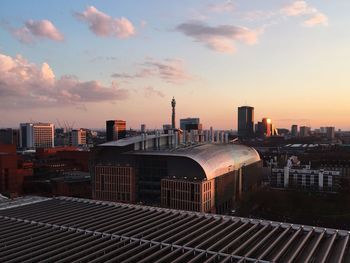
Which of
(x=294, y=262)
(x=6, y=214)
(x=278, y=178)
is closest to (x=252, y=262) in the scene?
(x=294, y=262)

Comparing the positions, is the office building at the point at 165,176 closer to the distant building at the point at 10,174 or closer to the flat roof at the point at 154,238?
the flat roof at the point at 154,238

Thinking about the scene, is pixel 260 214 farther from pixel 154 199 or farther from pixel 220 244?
pixel 220 244

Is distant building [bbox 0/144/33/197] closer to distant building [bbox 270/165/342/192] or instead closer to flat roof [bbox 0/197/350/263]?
flat roof [bbox 0/197/350/263]

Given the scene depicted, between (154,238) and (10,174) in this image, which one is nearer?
(154,238)

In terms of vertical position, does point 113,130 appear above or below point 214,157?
above

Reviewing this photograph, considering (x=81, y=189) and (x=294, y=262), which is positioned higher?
(x=294, y=262)

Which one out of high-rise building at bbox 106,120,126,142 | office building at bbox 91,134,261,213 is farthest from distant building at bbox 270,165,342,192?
high-rise building at bbox 106,120,126,142

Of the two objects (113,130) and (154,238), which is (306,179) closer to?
(154,238)

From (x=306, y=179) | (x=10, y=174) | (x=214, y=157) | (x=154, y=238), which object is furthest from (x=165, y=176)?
(x=10, y=174)
